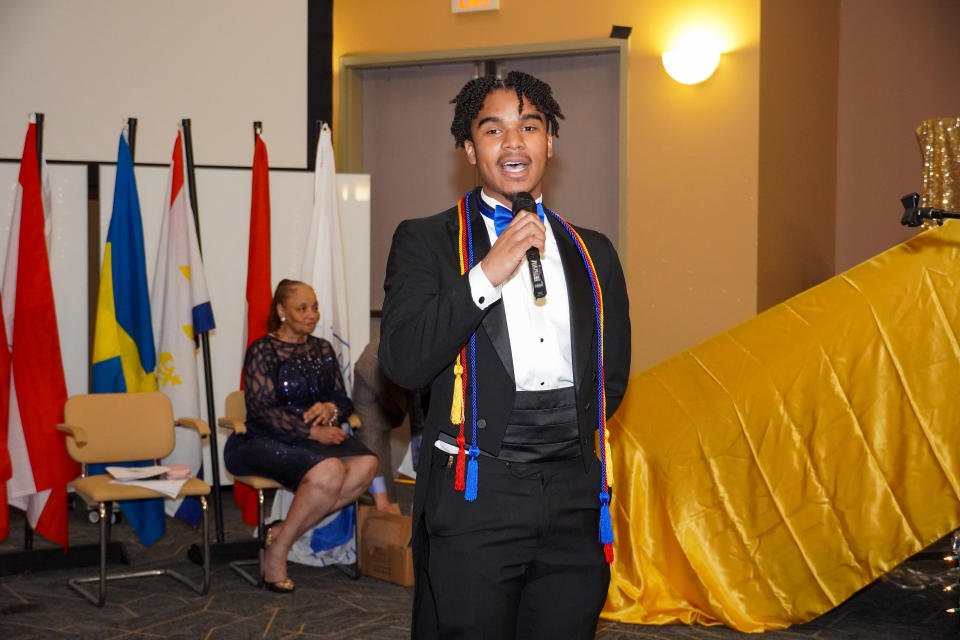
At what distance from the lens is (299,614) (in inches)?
165

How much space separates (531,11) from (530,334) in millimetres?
5437

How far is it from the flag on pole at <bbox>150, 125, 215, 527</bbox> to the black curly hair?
351cm

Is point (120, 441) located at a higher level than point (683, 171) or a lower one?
lower

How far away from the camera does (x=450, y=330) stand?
170 centimetres

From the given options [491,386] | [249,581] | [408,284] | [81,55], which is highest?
[81,55]

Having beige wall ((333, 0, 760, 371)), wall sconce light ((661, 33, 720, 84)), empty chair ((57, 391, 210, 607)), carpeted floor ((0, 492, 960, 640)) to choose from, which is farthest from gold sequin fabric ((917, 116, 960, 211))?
empty chair ((57, 391, 210, 607))

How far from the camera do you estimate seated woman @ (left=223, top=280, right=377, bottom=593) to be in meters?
4.61

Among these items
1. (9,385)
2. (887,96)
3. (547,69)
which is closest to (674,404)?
(9,385)

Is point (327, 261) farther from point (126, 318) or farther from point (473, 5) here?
point (473, 5)

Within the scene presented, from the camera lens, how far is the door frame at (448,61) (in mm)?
6699

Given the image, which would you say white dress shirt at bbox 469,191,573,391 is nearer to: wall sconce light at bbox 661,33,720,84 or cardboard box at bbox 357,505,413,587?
cardboard box at bbox 357,505,413,587

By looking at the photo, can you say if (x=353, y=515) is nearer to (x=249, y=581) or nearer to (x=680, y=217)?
(x=249, y=581)

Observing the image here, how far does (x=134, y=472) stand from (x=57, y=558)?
73 cm

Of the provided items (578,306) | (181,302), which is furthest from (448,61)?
(578,306)
